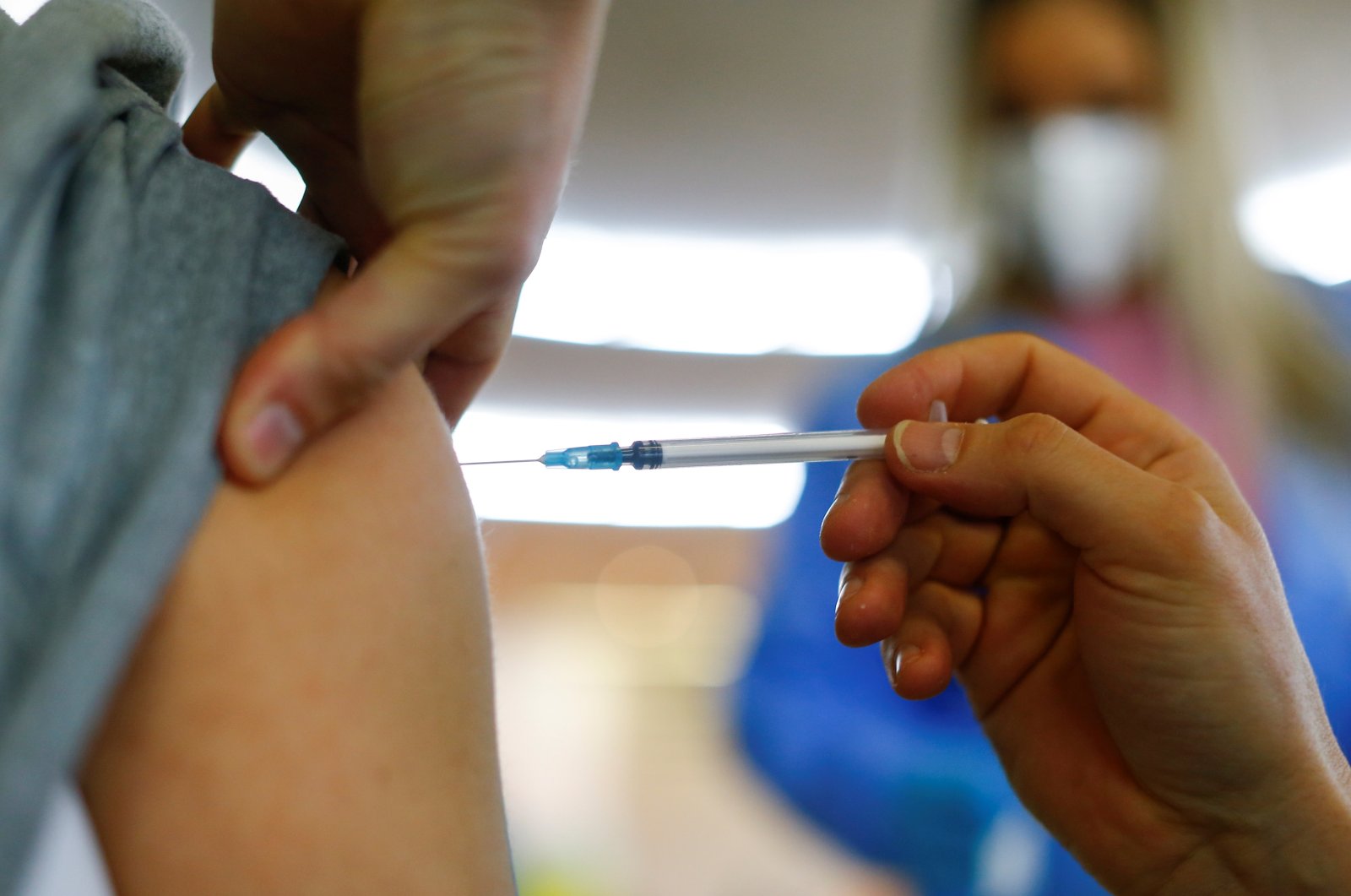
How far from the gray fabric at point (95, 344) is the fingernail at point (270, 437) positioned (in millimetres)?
19

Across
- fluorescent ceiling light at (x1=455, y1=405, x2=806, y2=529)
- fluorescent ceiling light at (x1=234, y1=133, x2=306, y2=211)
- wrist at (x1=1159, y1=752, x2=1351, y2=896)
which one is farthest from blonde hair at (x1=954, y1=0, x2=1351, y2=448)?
fluorescent ceiling light at (x1=455, y1=405, x2=806, y2=529)

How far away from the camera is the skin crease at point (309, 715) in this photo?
1.45 feet

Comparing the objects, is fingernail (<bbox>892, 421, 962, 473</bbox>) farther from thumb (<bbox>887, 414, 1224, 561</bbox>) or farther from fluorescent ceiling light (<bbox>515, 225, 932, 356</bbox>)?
fluorescent ceiling light (<bbox>515, 225, 932, 356</bbox>)

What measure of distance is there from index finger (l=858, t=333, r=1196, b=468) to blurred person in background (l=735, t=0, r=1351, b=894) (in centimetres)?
88

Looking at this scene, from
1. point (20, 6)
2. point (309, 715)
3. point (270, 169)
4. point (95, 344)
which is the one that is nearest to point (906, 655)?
point (309, 715)

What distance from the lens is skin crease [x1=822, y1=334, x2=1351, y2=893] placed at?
73 cm

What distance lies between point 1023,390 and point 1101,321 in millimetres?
972

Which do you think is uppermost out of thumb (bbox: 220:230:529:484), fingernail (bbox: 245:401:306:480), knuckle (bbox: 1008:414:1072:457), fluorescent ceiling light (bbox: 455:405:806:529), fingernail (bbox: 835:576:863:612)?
thumb (bbox: 220:230:529:484)

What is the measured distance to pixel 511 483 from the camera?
4.14 m

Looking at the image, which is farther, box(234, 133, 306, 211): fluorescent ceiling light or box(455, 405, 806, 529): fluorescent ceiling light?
box(455, 405, 806, 529): fluorescent ceiling light

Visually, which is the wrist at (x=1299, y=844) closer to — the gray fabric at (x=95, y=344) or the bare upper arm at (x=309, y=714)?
the bare upper arm at (x=309, y=714)

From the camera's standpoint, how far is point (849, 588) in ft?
2.84

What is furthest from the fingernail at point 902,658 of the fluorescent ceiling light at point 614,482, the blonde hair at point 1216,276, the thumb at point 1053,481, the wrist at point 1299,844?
the fluorescent ceiling light at point 614,482

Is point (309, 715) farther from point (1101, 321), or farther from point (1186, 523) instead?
point (1101, 321)
